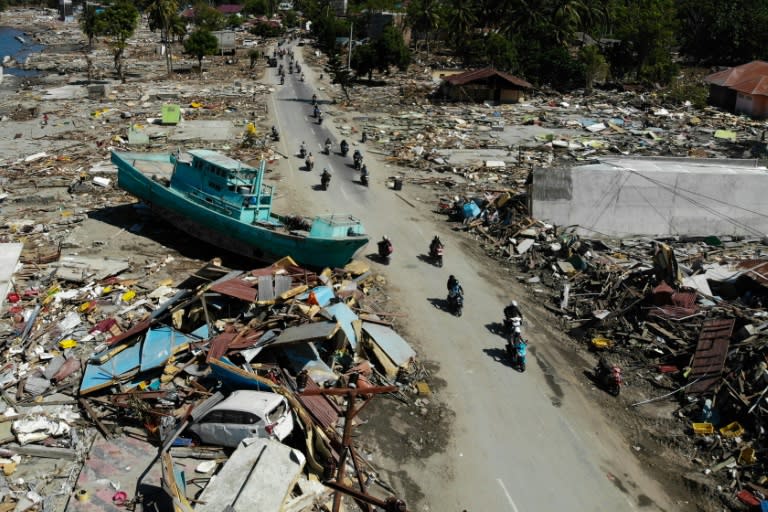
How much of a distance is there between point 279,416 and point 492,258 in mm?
11907

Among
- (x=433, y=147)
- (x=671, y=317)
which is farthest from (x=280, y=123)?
(x=671, y=317)

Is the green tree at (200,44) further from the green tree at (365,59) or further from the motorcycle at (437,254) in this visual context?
the motorcycle at (437,254)

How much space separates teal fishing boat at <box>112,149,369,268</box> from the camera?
1898cm

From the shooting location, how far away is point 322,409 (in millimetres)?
12875

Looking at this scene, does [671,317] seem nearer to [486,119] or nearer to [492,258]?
[492,258]

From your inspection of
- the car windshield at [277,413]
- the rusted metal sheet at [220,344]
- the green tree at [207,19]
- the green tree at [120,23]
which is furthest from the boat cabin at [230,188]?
the green tree at [207,19]

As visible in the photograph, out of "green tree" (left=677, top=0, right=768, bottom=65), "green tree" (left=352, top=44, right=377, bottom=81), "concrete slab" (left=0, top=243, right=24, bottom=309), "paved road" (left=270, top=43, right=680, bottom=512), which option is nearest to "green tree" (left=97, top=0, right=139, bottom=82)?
"green tree" (left=352, top=44, right=377, bottom=81)

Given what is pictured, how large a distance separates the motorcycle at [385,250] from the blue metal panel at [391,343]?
506 cm

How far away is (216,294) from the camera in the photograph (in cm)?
1574

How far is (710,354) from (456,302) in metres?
6.53

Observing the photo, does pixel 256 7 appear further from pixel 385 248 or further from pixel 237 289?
pixel 237 289

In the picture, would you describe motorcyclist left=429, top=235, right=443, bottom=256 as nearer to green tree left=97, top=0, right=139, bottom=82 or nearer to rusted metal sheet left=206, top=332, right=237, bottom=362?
rusted metal sheet left=206, top=332, right=237, bottom=362

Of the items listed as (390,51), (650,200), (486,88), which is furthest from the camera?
(390,51)

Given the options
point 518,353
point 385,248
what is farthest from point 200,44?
point 518,353
